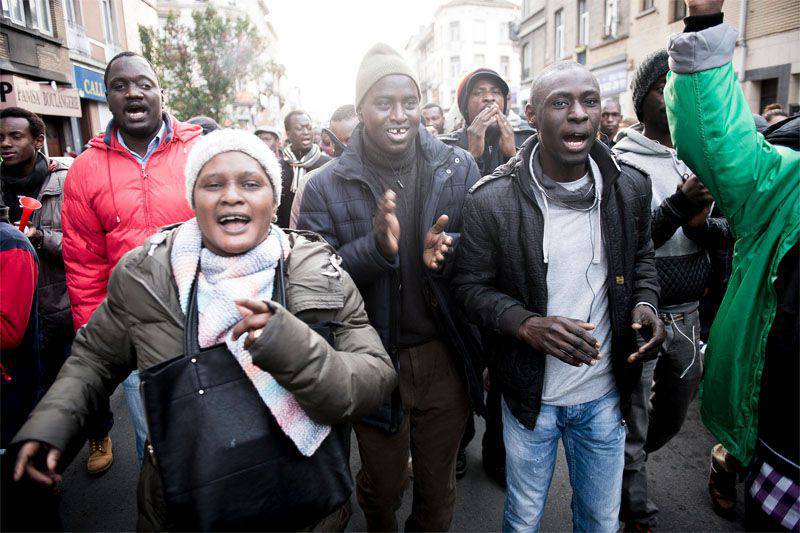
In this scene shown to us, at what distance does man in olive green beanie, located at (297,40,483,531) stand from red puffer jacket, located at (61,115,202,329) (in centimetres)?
89

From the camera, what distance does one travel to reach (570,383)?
2.18 meters

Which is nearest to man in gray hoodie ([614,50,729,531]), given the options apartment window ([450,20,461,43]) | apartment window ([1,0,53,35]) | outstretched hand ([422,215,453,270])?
outstretched hand ([422,215,453,270])

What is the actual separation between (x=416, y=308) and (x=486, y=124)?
175 centimetres

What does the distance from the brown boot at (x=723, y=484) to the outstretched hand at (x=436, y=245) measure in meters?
2.19

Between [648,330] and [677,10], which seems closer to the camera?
[648,330]

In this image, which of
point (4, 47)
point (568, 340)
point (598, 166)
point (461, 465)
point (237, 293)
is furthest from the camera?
point (4, 47)

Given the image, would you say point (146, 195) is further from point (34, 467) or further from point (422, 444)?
point (422, 444)

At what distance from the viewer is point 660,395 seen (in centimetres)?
287

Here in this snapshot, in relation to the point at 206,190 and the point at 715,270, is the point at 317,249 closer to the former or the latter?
the point at 206,190

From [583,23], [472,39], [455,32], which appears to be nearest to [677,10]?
[583,23]

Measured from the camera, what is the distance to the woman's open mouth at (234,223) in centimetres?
177

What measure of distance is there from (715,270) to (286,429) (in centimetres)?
261

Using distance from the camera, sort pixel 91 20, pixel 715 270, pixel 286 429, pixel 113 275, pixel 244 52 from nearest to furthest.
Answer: pixel 286 429 → pixel 113 275 → pixel 715 270 → pixel 91 20 → pixel 244 52

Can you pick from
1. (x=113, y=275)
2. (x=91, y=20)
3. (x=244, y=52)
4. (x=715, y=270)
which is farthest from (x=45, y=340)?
(x=244, y=52)
